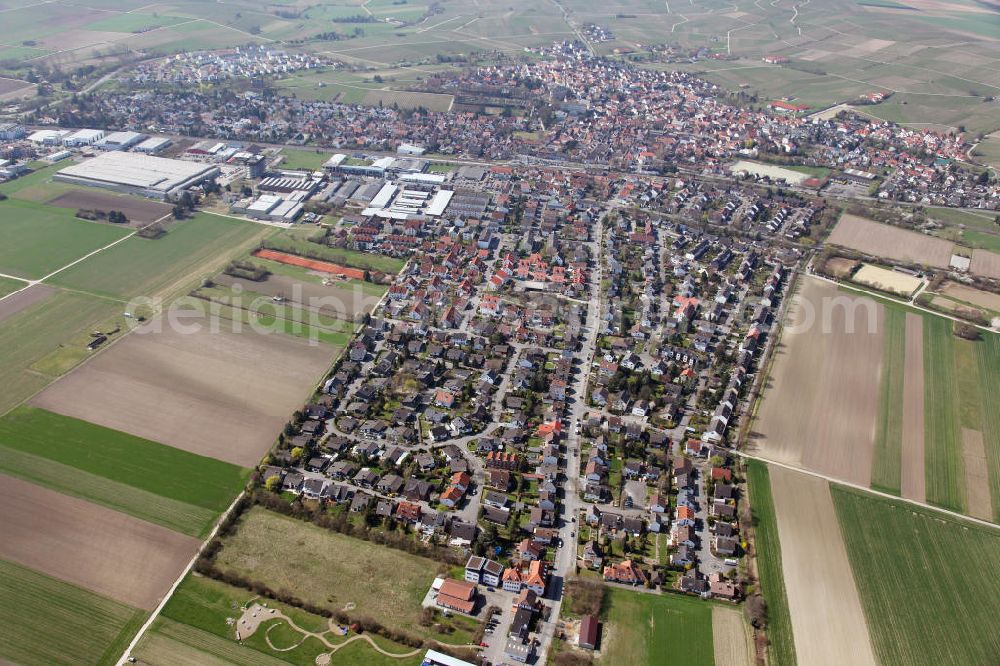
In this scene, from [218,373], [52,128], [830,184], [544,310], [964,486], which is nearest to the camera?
[964,486]

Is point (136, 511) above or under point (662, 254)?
under

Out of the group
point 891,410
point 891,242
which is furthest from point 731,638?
point 891,242

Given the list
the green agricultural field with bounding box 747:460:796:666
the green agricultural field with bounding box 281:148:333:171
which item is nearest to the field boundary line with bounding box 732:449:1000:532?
the green agricultural field with bounding box 747:460:796:666

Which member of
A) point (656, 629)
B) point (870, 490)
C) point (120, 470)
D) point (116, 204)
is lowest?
point (120, 470)

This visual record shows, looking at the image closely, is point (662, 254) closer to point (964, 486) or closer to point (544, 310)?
point (544, 310)

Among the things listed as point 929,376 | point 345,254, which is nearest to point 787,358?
point 929,376

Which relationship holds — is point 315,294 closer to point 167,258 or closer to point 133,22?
point 167,258

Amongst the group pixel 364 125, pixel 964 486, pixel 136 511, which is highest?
pixel 364 125
